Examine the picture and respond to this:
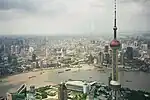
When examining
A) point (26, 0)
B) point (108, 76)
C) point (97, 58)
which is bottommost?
point (108, 76)

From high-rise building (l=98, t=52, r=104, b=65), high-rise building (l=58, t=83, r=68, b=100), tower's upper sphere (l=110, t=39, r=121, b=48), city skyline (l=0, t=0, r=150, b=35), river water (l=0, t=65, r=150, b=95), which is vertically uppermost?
city skyline (l=0, t=0, r=150, b=35)

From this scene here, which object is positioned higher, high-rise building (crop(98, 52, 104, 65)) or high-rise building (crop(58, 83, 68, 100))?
high-rise building (crop(98, 52, 104, 65))

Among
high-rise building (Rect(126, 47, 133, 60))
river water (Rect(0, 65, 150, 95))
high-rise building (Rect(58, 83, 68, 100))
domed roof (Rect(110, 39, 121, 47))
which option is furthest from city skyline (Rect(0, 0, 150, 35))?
high-rise building (Rect(58, 83, 68, 100))

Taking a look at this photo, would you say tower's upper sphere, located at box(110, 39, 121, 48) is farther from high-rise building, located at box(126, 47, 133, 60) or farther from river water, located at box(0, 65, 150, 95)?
river water, located at box(0, 65, 150, 95)

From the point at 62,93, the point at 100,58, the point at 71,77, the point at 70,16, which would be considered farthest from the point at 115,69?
the point at 70,16

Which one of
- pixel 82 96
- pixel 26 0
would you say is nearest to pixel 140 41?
pixel 82 96

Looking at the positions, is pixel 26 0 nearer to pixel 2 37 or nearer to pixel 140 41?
pixel 2 37

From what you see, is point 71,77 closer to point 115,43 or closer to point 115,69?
point 115,69
